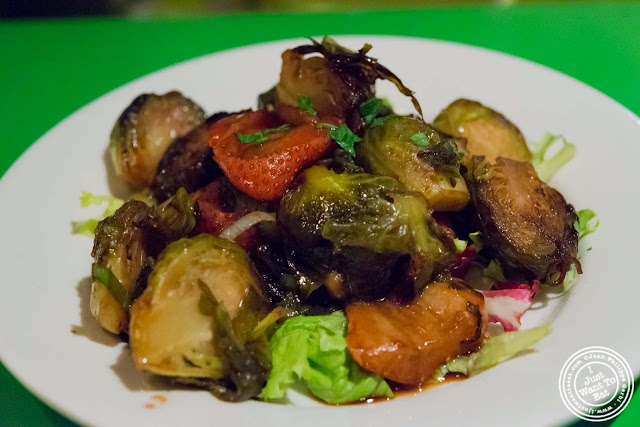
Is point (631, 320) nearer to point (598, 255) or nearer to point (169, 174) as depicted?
point (598, 255)

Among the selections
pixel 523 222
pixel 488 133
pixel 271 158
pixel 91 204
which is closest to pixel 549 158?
pixel 488 133

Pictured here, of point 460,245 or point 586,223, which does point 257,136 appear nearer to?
point 460,245

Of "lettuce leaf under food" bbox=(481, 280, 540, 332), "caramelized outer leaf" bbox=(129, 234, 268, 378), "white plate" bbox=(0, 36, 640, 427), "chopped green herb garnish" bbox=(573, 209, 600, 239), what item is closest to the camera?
"white plate" bbox=(0, 36, 640, 427)

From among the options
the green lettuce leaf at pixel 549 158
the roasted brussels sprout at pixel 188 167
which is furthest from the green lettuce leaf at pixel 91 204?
the green lettuce leaf at pixel 549 158

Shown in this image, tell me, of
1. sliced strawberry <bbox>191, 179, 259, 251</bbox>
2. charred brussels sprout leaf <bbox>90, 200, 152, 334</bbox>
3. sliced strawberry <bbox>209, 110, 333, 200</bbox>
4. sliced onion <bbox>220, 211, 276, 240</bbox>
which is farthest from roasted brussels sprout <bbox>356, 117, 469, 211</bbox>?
charred brussels sprout leaf <bbox>90, 200, 152, 334</bbox>

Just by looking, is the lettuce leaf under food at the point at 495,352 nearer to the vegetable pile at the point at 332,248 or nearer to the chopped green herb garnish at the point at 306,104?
the vegetable pile at the point at 332,248

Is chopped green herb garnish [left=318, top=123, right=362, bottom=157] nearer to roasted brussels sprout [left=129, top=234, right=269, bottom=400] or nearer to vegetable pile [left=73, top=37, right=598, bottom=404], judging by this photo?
vegetable pile [left=73, top=37, right=598, bottom=404]
